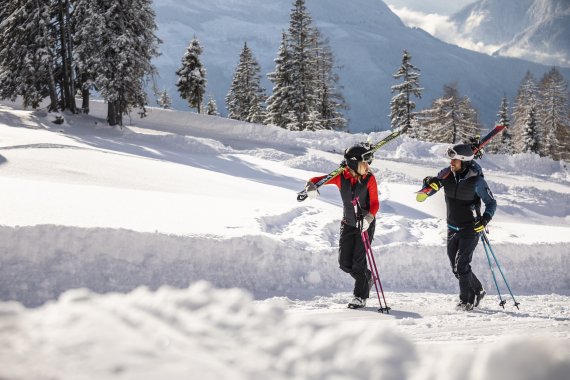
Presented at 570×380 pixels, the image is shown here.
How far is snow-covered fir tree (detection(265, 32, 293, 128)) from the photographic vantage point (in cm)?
4141

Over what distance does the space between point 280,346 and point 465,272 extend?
375cm

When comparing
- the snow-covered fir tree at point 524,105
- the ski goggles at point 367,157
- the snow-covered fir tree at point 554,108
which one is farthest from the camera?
the snow-covered fir tree at point 554,108

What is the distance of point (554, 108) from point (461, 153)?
50767mm

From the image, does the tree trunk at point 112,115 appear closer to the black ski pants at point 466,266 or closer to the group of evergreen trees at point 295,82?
the group of evergreen trees at point 295,82

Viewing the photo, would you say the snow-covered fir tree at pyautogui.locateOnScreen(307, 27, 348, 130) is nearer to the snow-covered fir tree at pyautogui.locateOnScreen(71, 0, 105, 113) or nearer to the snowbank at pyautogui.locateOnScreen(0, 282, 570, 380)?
the snow-covered fir tree at pyautogui.locateOnScreen(71, 0, 105, 113)

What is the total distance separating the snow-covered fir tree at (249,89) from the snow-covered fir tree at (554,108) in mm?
29387

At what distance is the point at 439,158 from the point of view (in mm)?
24312

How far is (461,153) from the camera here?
646 centimetres

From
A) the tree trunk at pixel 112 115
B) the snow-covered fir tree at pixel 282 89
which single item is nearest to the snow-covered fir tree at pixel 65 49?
the tree trunk at pixel 112 115

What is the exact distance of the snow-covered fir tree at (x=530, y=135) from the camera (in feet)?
149

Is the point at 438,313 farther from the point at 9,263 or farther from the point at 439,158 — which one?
the point at 439,158

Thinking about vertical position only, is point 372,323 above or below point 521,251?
below

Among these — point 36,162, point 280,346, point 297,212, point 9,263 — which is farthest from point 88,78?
point 280,346

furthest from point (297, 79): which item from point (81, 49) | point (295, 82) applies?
point (81, 49)
